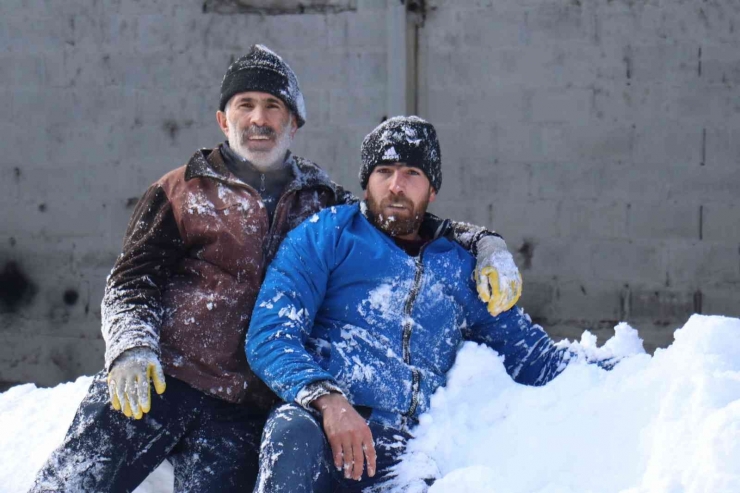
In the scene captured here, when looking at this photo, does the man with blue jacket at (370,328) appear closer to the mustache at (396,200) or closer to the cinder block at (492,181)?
the mustache at (396,200)

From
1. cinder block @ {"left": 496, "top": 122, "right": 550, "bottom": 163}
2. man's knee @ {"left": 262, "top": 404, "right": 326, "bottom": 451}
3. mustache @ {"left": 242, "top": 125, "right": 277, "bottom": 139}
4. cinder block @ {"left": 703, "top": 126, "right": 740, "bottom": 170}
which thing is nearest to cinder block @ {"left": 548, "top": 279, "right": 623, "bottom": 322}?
cinder block @ {"left": 496, "top": 122, "right": 550, "bottom": 163}

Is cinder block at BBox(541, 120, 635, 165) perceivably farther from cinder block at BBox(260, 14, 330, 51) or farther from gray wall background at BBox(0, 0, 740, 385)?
cinder block at BBox(260, 14, 330, 51)

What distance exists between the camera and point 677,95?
4781 mm

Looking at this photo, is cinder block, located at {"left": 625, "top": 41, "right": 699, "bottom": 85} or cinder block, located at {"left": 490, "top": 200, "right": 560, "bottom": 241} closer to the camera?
cinder block, located at {"left": 625, "top": 41, "right": 699, "bottom": 85}

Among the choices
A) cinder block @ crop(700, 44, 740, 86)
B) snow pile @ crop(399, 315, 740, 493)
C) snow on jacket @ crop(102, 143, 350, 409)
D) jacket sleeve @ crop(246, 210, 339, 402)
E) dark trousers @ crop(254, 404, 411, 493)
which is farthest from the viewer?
cinder block @ crop(700, 44, 740, 86)

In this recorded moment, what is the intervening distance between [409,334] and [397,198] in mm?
455

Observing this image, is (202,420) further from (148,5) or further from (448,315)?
(148,5)

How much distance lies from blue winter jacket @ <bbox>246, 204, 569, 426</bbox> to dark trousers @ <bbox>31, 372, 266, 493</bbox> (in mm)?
263

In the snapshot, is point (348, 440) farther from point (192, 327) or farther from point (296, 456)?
point (192, 327)

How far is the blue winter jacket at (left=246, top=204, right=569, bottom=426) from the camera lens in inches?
99.8

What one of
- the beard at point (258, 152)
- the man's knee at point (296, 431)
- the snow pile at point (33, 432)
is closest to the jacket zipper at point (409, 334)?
the man's knee at point (296, 431)

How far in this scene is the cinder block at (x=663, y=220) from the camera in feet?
15.7

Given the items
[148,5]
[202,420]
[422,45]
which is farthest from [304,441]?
[148,5]

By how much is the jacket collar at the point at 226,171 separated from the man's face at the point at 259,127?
70 mm
